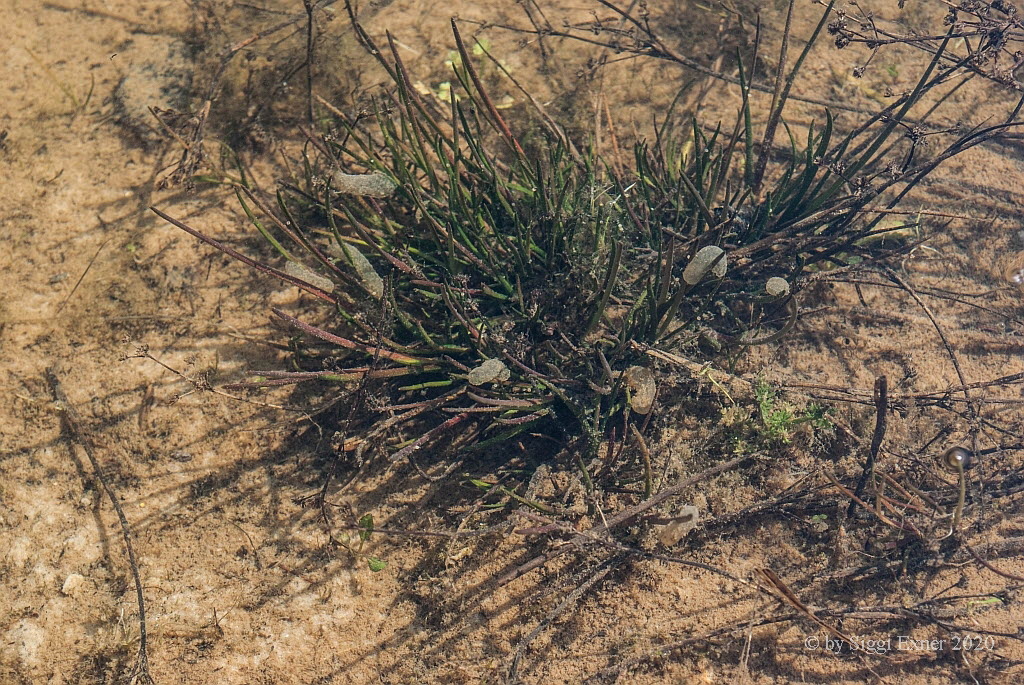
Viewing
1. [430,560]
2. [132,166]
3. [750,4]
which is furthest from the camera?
[750,4]

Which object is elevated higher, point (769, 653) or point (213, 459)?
point (213, 459)

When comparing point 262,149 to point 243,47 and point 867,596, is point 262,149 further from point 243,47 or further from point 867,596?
point 867,596

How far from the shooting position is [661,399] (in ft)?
7.56

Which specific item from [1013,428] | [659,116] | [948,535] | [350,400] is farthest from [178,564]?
[1013,428]

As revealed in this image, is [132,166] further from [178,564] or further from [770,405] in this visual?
[770,405]

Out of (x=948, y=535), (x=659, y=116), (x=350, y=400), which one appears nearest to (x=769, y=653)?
(x=948, y=535)

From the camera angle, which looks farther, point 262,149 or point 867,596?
point 262,149

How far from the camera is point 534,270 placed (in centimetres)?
231

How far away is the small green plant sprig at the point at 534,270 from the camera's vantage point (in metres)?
2.09

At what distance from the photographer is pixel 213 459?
7.07ft

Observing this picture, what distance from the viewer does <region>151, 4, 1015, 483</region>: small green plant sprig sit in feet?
6.84

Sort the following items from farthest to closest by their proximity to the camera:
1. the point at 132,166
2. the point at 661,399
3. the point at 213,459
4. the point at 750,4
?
the point at 750,4
the point at 132,166
the point at 661,399
the point at 213,459

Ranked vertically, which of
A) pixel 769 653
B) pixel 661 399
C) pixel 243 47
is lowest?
pixel 769 653

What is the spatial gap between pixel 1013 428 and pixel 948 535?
68 centimetres
